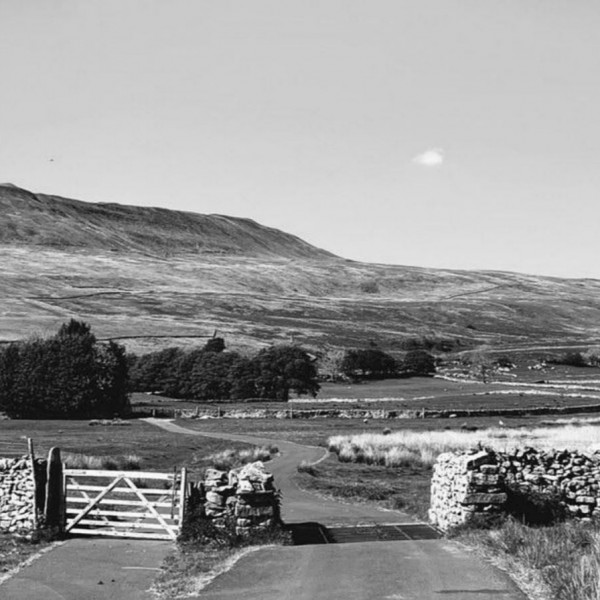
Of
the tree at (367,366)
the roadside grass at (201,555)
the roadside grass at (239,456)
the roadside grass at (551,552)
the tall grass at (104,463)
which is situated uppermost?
the tree at (367,366)

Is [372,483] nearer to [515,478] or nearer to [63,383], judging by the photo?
[515,478]

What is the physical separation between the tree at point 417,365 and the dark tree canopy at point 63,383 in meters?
58.9

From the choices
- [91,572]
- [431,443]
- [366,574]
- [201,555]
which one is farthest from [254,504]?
[431,443]

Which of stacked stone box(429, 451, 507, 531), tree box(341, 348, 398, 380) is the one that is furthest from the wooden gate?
tree box(341, 348, 398, 380)

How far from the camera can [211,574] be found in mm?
19469

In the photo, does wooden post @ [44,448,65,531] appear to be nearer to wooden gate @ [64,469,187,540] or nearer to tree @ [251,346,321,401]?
wooden gate @ [64,469,187,540]

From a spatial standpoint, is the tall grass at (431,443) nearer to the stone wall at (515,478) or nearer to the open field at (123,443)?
the open field at (123,443)

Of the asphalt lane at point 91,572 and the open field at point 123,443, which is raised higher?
the asphalt lane at point 91,572

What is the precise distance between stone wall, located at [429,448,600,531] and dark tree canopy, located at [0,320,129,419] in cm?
6496

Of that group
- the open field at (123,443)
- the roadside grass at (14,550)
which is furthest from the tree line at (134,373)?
the roadside grass at (14,550)

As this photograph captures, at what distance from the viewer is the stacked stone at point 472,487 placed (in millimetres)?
24203

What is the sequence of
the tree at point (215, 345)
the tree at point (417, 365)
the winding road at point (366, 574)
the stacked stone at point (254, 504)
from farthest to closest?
the tree at point (417, 365) < the tree at point (215, 345) < the stacked stone at point (254, 504) < the winding road at point (366, 574)

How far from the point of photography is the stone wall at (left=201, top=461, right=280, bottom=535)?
76.0 feet

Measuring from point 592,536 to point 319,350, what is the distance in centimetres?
13935
